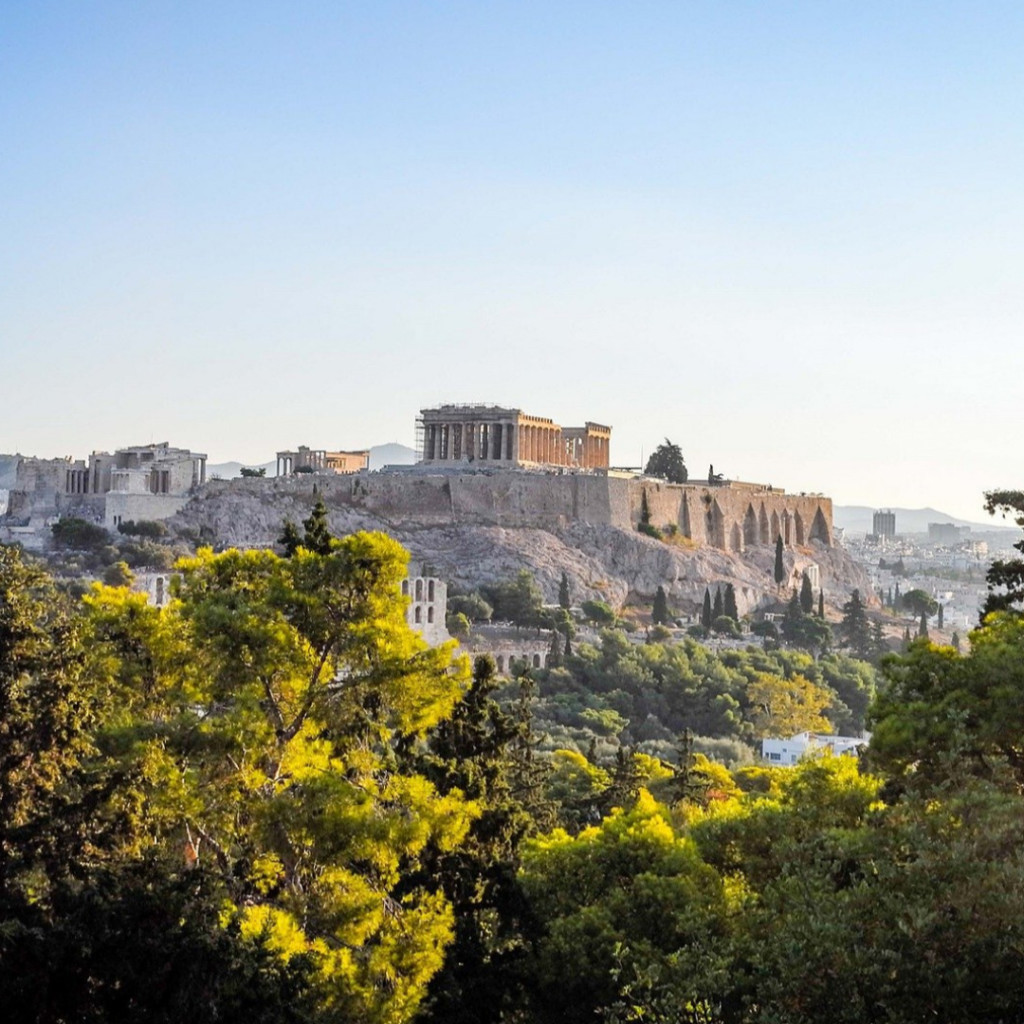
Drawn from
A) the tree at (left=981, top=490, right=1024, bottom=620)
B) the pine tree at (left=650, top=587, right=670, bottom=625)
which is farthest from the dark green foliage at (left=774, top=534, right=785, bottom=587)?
the tree at (left=981, top=490, right=1024, bottom=620)

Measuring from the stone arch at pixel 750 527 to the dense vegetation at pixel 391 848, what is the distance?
229ft

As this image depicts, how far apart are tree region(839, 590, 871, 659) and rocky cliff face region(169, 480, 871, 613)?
638 centimetres

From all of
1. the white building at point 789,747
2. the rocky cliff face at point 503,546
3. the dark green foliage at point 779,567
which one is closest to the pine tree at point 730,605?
the rocky cliff face at point 503,546

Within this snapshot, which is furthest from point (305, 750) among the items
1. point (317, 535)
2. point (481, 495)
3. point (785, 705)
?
point (481, 495)

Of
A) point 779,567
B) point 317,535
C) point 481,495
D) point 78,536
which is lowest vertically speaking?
point 317,535

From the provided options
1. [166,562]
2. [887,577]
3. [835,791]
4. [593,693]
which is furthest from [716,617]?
[887,577]

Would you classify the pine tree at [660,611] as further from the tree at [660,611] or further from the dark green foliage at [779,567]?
the dark green foliage at [779,567]

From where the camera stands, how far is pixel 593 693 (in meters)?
48.8

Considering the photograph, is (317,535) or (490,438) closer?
(317,535)

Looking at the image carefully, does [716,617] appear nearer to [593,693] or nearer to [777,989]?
[593,693]

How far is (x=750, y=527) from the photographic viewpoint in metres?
86.5

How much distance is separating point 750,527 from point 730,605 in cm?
1947

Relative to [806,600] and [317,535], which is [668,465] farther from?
[317,535]

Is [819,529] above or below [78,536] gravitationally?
above
